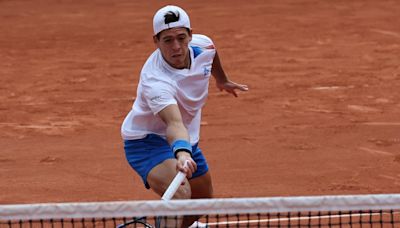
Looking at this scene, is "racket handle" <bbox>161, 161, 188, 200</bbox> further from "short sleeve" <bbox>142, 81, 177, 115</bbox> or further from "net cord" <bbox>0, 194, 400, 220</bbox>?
"short sleeve" <bbox>142, 81, 177, 115</bbox>

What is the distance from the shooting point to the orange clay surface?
1052 cm

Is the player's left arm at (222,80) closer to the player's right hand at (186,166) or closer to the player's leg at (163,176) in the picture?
the player's leg at (163,176)

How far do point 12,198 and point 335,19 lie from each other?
10609 millimetres

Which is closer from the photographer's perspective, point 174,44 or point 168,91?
point 168,91

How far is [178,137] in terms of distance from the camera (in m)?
6.73

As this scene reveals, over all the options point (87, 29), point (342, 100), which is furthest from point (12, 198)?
point (87, 29)

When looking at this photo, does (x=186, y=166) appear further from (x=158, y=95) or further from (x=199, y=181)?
(x=199, y=181)

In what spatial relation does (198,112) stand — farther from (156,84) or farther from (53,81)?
(53,81)

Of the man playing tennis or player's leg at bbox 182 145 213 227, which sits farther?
player's leg at bbox 182 145 213 227

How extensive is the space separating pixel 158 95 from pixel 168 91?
0.36ft

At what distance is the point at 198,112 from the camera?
25.7ft

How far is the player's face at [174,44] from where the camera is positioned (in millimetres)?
7184

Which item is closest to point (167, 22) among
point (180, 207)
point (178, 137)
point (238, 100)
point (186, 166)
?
point (178, 137)

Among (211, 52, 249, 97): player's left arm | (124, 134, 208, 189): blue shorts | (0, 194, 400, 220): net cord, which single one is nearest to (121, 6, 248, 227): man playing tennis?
(124, 134, 208, 189): blue shorts
